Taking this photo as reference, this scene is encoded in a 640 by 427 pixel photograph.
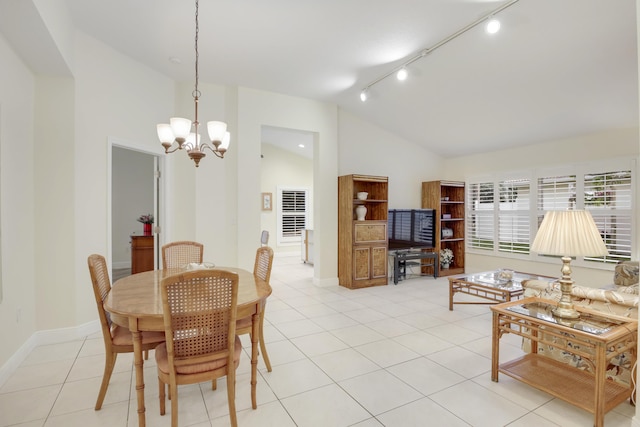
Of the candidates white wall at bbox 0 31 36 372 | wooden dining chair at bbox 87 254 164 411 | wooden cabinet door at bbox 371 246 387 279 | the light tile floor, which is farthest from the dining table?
wooden cabinet door at bbox 371 246 387 279

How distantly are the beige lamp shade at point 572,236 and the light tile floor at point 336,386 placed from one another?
3.51ft

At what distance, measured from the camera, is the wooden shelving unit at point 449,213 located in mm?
6344

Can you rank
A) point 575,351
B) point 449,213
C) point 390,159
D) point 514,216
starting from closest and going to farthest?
point 575,351
point 514,216
point 390,159
point 449,213

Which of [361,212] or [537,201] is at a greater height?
[537,201]

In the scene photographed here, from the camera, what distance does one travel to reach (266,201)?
8.70m

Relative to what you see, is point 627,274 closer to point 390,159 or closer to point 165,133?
point 390,159

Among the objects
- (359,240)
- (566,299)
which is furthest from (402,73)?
(566,299)

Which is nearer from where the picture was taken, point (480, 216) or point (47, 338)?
point (47, 338)

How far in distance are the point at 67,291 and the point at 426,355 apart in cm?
361

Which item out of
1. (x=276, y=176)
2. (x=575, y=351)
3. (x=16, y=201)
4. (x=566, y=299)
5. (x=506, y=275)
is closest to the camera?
(x=575, y=351)

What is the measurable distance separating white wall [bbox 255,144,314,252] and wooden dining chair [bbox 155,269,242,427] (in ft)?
22.3

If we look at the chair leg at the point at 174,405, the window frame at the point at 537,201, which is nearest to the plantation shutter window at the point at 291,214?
the window frame at the point at 537,201

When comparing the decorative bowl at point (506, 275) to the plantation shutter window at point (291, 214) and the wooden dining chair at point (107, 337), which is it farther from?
the plantation shutter window at point (291, 214)

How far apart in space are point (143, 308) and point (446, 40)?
387 centimetres
